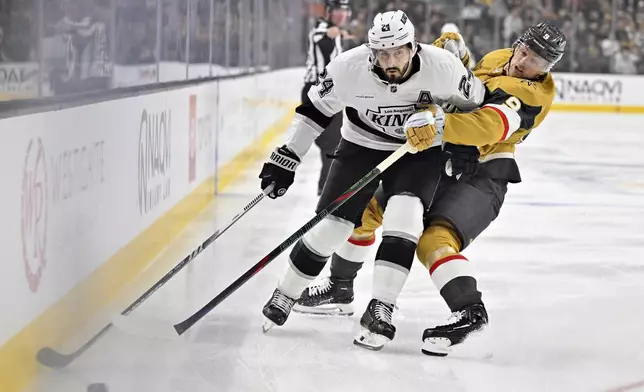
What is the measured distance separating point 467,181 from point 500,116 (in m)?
0.33

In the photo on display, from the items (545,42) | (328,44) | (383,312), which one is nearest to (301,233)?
(383,312)

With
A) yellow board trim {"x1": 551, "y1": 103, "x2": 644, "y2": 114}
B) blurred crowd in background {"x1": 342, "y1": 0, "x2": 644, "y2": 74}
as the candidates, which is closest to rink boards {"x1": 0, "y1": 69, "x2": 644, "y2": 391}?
blurred crowd in background {"x1": 342, "y1": 0, "x2": 644, "y2": 74}

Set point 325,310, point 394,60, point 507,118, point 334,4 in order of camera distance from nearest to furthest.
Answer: point 394,60, point 507,118, point 325,310, point 334,4

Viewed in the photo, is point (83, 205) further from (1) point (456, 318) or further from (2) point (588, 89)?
(2) point (588, 89)

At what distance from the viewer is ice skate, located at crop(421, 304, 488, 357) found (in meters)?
2.94

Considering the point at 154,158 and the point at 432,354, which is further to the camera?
the point at 154,158

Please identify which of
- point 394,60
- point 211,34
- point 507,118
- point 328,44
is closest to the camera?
point 394,60

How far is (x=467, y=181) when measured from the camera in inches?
128

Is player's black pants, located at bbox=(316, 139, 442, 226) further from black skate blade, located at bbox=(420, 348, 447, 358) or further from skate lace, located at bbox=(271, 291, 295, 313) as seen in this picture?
black skate blade, located at bbox=(420, 348, 447, 358)

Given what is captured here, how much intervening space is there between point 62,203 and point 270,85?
25.0 feet

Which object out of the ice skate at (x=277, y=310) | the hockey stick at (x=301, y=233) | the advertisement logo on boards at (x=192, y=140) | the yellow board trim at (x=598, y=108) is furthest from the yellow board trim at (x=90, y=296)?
the yellow board trim at (x=598, y=108)

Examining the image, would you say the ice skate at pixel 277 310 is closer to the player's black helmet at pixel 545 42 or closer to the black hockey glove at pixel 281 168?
the black hockey glove at pixel 281 168

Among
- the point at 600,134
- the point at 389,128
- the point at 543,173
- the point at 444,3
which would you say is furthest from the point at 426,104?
the point at 444,3

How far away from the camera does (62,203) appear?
2.78 metres
